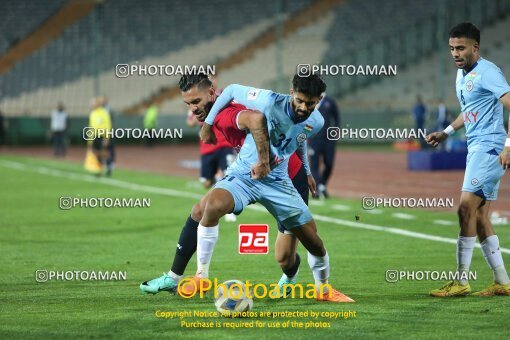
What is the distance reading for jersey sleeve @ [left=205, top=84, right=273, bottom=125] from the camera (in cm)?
859

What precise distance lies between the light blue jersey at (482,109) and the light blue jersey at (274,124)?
1.51m

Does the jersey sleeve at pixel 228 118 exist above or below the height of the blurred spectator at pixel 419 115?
below

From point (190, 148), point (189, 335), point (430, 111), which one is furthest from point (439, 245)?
point (190, 148)

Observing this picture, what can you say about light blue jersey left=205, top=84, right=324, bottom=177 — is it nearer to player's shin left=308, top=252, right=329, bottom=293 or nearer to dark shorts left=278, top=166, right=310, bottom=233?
dark shorts left=278, top=166, right=310, bottom=233

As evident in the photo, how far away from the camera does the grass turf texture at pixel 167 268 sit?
7770 millimetres

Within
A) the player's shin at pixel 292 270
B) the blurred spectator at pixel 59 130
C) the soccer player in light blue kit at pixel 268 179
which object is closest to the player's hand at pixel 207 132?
the soccer player in light blue kit at pixel 268 179

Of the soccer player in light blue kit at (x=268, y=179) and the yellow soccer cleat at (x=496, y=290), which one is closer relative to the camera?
the soccer player in light blue kit at (x=268, y=179)

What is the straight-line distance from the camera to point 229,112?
8750 mm

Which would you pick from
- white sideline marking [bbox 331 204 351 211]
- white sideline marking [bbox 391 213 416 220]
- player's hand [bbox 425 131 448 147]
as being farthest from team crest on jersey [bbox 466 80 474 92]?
white sideline marking [bbox 331 204 351 211]

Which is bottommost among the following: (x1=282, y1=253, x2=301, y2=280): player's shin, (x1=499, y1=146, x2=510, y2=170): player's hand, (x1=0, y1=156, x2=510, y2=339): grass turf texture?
(x1=0, y1=156, x2=510, y2=339): grass turf texture

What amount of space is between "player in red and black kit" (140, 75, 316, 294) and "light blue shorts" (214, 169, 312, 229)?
0.32 m

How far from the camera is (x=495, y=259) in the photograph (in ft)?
31.1

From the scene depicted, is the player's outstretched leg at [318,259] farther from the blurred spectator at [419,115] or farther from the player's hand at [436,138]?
the blurred spectator at [419,115]

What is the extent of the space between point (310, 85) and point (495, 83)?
1.93 m
